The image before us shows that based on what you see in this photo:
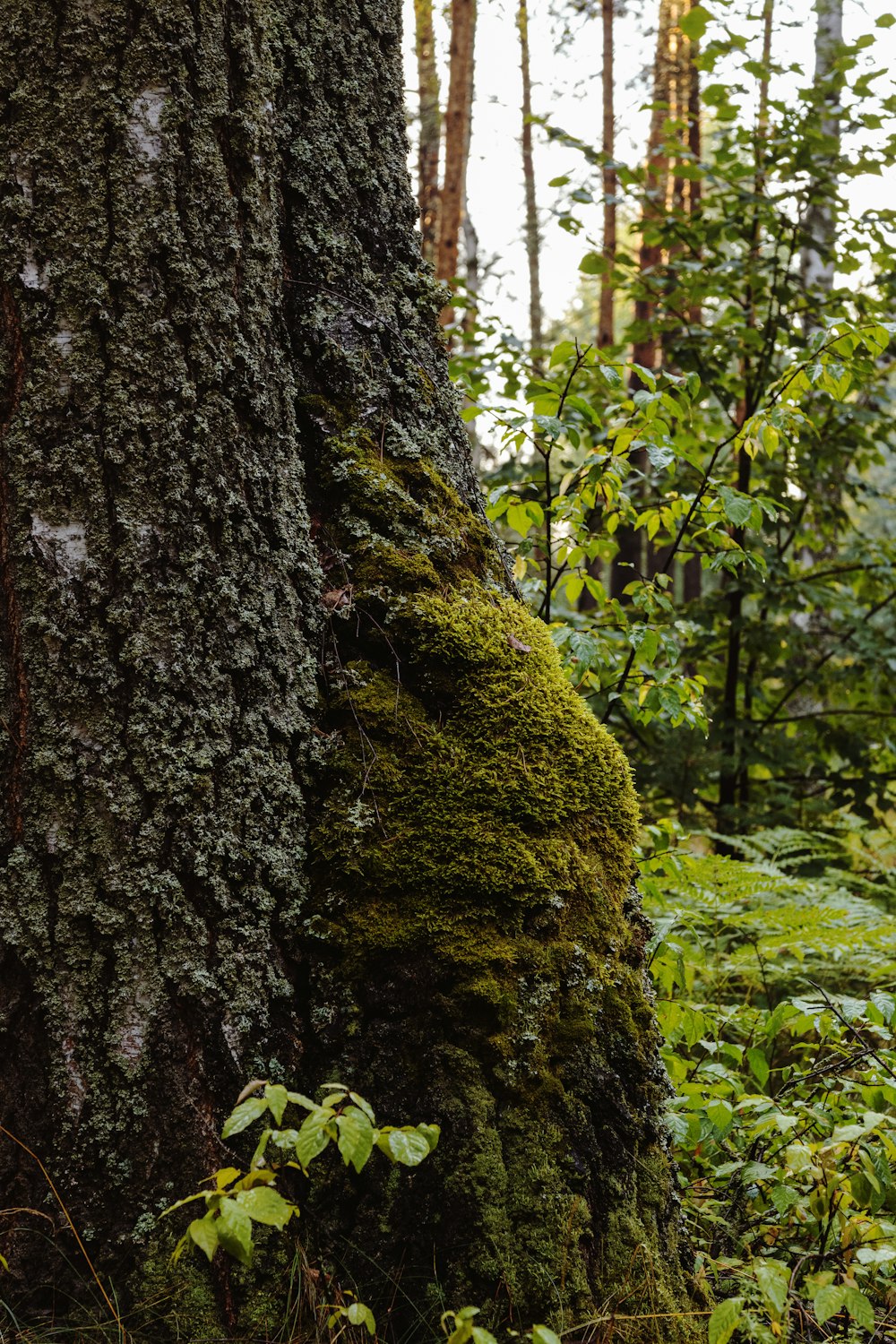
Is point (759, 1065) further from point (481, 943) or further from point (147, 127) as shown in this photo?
point (147, 127)

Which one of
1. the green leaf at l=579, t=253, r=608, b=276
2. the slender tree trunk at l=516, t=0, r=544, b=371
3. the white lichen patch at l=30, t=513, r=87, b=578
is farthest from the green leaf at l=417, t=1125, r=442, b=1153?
the slender tree trunk at l=516, t=0, r=544, b=371

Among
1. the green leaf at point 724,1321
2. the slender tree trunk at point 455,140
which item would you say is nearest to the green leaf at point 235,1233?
the green leaf at point 724,1321

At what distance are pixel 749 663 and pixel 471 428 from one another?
7.28m

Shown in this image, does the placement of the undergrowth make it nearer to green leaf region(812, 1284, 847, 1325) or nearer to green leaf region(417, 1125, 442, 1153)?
green leaf region(812, 1284, 847, 1325)

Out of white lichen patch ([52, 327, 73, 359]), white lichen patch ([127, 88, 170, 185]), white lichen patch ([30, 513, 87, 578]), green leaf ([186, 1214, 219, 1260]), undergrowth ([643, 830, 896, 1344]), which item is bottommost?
undergrowth ([643, 830, 896, 1344])

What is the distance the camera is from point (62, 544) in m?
1.71

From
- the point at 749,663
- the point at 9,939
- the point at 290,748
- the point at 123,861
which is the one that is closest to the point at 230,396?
the point at 290,748

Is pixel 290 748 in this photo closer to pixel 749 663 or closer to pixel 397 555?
pixel 397 555

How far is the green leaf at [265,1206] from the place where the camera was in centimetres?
129

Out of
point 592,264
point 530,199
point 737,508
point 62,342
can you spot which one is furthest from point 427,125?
point 62,342

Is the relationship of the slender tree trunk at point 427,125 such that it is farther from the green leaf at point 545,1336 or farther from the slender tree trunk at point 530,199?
the green leaf at point 545,1336

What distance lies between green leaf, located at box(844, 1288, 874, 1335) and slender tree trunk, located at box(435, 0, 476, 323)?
838 cm

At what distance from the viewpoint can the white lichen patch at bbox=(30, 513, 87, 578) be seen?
1.70 meters

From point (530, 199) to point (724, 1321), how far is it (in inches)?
709
